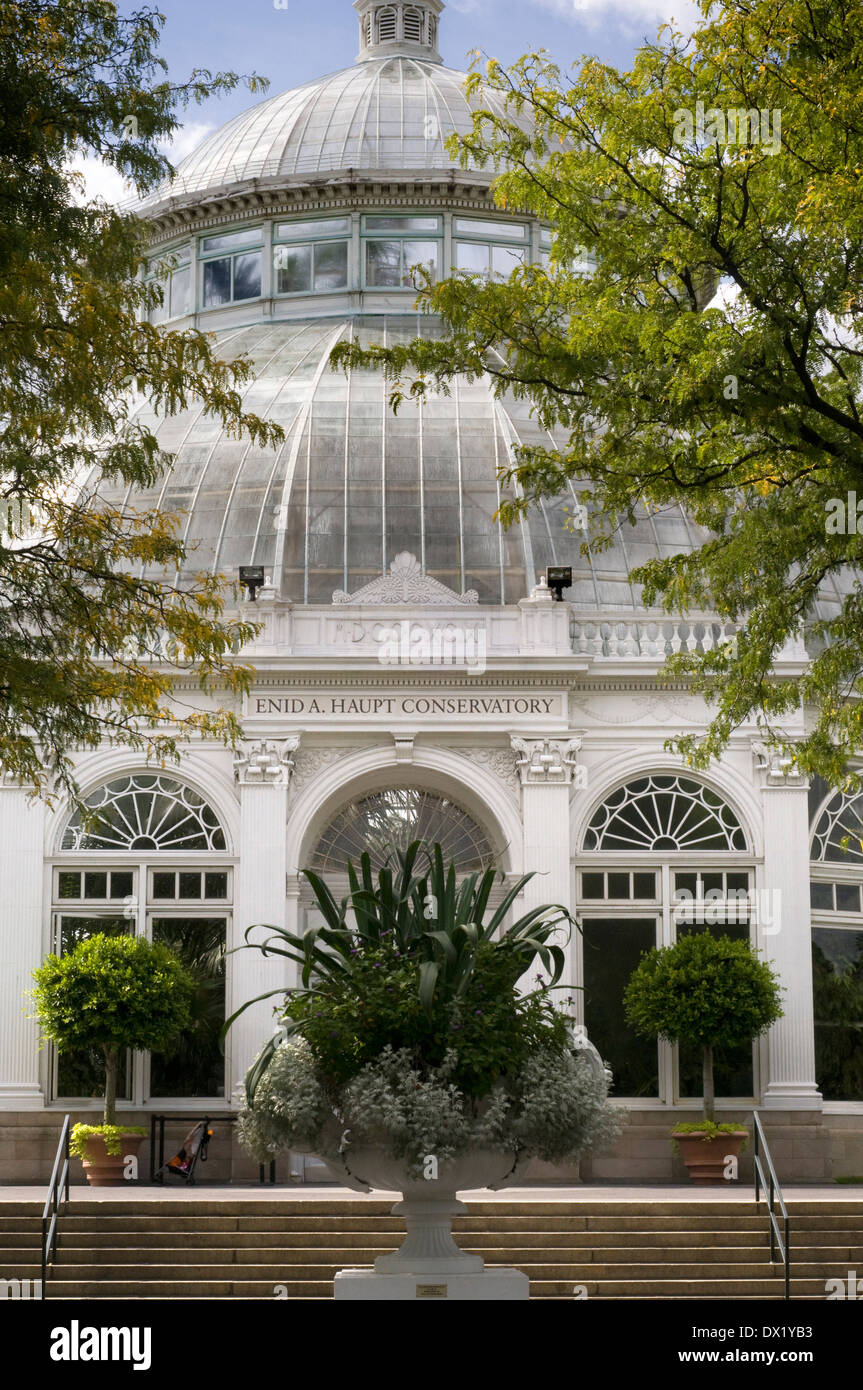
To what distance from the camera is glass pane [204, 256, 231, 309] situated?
110 feet

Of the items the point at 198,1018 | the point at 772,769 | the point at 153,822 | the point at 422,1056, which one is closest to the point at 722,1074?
the point at 772,769

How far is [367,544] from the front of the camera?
27578 millimetres

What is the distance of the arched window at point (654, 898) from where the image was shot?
2544 cm

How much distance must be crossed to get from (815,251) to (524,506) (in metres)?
3.20

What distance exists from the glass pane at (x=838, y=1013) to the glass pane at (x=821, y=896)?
0.33 metres

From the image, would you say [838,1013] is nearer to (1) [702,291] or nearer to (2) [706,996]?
(2) [706,996]

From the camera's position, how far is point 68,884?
25.9 m

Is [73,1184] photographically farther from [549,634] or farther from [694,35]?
[694,35]

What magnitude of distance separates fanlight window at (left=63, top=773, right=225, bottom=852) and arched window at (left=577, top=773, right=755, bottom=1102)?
209 inches

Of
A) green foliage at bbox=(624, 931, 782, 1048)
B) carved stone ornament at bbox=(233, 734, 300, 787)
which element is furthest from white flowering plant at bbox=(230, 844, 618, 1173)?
carved stone ornament at bbox=(233, 734, 300, 787)

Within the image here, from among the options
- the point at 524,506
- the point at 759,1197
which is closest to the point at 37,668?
the point at 524,506

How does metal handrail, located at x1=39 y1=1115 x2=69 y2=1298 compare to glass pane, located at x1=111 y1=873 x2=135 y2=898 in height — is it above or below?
below

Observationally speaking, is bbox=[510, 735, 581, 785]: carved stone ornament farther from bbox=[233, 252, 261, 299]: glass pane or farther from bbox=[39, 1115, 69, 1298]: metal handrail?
A: bbox=[233, 252, 261, 299]: glass pane

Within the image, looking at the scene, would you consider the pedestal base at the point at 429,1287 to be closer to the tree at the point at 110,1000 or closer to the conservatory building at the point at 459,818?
the tree at the point at 110,1000
